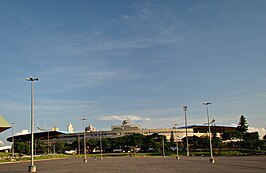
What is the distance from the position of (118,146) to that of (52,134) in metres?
63.5

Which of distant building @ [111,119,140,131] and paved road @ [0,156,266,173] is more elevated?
distant building @ [111,119,140,131]

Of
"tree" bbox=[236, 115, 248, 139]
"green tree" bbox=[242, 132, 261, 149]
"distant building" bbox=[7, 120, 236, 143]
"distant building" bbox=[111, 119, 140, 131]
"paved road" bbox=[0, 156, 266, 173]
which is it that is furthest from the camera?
"distant building" bbox=[111, 119, 140, 131]

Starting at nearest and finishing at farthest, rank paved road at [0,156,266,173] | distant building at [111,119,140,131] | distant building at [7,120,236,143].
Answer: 1. paved road at [0,156,266,173]
2. distant building at [7,120,236,143]
3. distant building at [111,119,140,131]

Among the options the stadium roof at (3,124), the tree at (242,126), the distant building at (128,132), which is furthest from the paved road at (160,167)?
the distant building at (128,132)

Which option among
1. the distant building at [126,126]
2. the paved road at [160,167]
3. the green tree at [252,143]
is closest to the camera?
the paved road at [160,167]

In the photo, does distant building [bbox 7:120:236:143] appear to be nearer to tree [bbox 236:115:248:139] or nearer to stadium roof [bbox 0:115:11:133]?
tree [bbox 236:115:248:139]

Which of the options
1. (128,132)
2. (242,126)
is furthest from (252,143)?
(128,132)

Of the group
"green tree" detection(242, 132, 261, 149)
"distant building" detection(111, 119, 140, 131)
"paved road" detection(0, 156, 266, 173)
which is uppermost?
"distant building" detection(111, 119, 140, 131)

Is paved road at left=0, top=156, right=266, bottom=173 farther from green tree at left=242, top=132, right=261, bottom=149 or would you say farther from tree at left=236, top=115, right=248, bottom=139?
tree at left=236, top=115, right=248, bottom=139

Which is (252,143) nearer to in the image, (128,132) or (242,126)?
(242,126)

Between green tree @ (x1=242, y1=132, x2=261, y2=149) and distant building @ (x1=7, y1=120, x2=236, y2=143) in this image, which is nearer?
green tree @ (x1=242, y1=132, x2=261, y2=149)

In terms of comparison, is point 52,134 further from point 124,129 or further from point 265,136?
point 265,136

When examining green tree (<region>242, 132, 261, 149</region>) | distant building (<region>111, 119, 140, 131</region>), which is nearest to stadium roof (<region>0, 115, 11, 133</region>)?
green tree (<region>242, 132, 261, 149</region>)

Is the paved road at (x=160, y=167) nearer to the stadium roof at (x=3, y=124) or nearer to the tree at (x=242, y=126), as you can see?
the stadium roof at (x=3, y=124)
